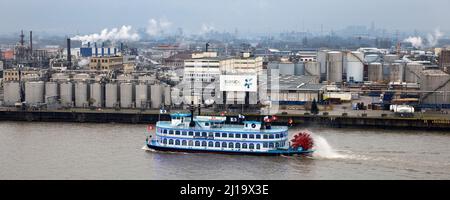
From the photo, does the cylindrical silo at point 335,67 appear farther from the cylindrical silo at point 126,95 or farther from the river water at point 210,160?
the river water at point 210,160

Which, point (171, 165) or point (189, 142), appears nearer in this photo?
point (171, 165)

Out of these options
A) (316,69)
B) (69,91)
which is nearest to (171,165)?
(69,91)

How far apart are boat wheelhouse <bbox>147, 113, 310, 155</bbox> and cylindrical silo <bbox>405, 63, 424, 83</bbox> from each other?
1000 centimetres

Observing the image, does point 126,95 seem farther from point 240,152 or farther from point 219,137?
point 240,152

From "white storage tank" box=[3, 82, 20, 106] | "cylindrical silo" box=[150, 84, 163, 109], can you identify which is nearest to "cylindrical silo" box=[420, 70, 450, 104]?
"cylindrical silo" box=[150, 84, 163, 109]

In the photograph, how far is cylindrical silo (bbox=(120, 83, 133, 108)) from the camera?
14.2 m

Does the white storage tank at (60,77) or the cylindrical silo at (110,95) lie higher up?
the white storage tank at (60,77)

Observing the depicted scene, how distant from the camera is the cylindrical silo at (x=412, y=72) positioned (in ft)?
62.3

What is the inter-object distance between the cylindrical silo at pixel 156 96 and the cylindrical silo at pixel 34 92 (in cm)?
210

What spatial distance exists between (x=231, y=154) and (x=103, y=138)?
223 centimetres

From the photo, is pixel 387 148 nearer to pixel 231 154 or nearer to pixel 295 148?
pixel 295 148

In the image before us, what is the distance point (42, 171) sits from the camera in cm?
840

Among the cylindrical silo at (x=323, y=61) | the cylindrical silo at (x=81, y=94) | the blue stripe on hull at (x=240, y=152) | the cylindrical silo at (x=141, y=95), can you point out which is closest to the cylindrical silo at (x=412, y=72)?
the cylindrical silo at (x=323, y=61)
